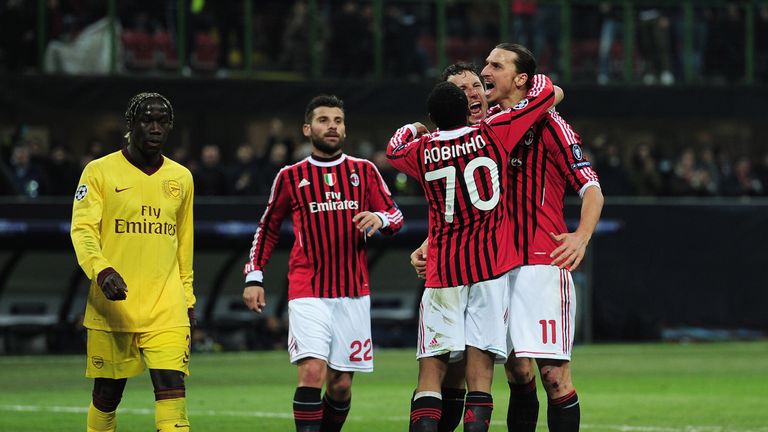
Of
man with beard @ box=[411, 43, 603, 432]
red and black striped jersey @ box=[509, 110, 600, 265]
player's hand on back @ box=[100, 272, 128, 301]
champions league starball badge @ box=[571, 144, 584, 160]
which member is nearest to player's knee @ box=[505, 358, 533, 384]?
man with beard @ box=[411, 43, 603, 432]

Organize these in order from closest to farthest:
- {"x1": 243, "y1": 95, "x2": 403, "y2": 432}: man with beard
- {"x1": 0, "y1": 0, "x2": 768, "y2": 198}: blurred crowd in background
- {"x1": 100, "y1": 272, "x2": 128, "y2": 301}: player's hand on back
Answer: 1. {"x1": 100, "y1": 272, "x2": 128, "y2": 301}: player's hand on back
2. {"x1": 243, "y1": 95, "x2": 403, "y2": 432}: man with beard
3. {"x1": 0, "y1": 0, "x2": 768, "y2": 198}: blurred crowd in background

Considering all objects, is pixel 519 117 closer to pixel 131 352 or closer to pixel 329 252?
pixel 329 252

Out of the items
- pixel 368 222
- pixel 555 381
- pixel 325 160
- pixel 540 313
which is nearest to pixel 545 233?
pixel 540 313

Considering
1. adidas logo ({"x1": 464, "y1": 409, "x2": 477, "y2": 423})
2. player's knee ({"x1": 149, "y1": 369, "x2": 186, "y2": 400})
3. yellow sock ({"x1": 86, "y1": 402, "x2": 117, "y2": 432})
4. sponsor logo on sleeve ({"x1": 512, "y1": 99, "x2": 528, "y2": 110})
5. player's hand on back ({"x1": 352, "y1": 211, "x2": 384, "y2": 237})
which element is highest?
sponsor logo on sleeve ({"x1": 512, "y1": 99, "x2": 528, "y2": 110})

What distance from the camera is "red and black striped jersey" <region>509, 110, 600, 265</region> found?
8.07m

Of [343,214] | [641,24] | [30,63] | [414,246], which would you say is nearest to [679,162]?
[641,24]

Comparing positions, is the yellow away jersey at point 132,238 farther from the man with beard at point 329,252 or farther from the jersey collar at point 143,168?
the man with beard at point 329,252

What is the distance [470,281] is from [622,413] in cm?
518

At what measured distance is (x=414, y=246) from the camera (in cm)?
2264

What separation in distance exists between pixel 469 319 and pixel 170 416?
1.71m

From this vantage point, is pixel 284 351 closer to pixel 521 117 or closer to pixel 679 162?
pixel 679 162

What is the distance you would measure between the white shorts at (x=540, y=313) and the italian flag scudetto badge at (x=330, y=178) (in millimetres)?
1899

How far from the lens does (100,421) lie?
8375mm

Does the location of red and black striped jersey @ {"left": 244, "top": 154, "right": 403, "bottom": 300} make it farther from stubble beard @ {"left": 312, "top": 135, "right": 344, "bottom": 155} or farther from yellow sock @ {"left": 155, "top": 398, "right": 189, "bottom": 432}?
yellow sock @ {"left": 155, "top": 398, "right": 189, "bottom": 432}
